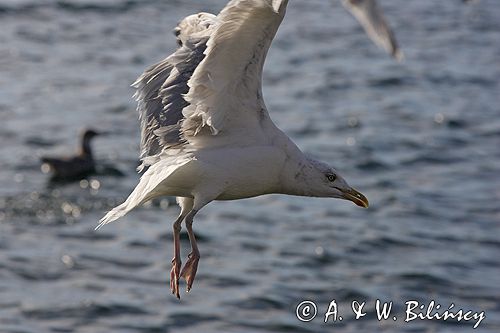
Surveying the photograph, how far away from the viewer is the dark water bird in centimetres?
1702

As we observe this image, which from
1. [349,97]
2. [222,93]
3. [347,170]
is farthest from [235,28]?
[349,97]

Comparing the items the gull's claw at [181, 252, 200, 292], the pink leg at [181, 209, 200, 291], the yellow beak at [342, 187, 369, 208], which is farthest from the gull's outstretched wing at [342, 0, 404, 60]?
the gull's claw at [181, 252, 200, 292]

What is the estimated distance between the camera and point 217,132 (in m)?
7.83

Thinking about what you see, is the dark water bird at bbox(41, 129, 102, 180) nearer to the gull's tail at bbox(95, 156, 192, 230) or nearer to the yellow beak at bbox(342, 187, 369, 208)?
the yellow beak at bbox(342, 187, 369, 208)

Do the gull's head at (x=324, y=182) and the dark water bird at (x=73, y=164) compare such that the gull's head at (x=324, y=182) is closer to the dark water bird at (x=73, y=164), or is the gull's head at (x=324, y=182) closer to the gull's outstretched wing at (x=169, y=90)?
the gull's outstretched wing at (x=169, y=90)

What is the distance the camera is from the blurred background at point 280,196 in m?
14.2

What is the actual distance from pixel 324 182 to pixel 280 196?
875 centimetres

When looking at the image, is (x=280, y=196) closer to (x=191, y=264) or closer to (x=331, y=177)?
(x=331, y=177)

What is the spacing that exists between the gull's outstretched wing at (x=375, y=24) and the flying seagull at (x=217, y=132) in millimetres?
564

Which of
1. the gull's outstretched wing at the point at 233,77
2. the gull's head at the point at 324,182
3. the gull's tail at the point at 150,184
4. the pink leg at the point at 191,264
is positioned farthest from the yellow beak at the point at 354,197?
the gull's tail at the point at 150,184

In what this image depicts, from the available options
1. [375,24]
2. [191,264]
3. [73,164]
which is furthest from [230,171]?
[73,164]

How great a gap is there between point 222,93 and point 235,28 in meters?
0.58

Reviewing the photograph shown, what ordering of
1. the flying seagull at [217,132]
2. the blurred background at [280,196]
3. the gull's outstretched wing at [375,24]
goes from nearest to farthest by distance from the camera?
the gull's outstretched wing at [375,24] < the flying seagull at [217,132] < the blurred background at [280,196]

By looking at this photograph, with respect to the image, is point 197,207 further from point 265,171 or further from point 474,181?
point 474,181
